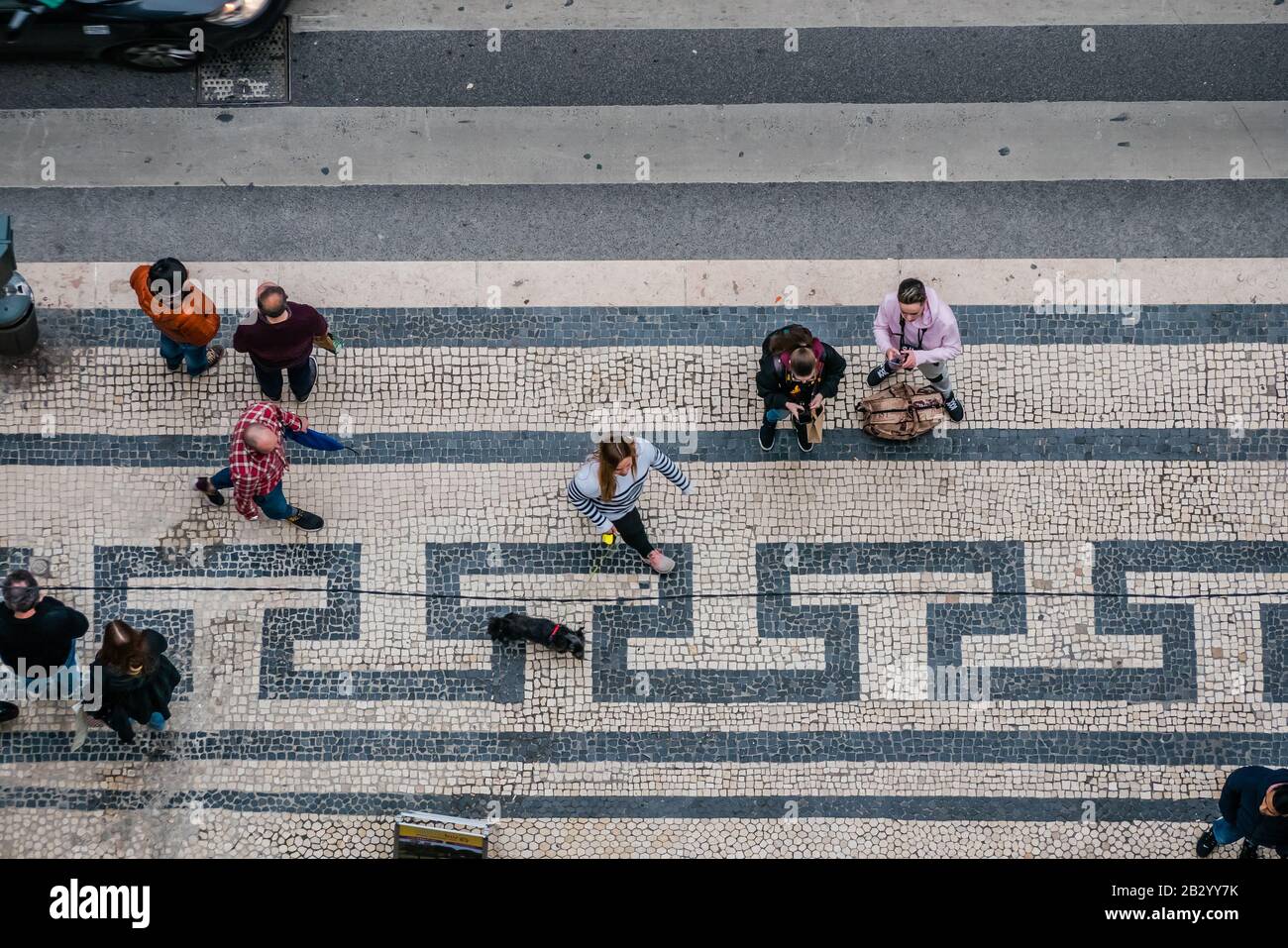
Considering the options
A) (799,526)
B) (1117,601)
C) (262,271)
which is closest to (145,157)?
(262,271)

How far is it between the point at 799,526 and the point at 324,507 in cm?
368

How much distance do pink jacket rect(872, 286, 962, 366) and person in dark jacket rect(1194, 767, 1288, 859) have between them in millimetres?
3388

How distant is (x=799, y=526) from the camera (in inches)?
362

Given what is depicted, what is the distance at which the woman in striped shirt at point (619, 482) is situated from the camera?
7488mm

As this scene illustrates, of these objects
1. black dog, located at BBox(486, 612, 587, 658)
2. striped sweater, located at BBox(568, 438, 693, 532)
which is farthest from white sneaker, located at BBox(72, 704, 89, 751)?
striped sweater, located at BBox(568, 438, 693, 532)

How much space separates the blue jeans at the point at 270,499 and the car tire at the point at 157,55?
12.2 feet

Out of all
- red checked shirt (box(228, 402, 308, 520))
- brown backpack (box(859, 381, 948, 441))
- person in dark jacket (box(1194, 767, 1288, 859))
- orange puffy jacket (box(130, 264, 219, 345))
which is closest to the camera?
person in dark jacket (box(1194, 767, 1288, 859))

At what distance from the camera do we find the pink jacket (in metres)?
8.30

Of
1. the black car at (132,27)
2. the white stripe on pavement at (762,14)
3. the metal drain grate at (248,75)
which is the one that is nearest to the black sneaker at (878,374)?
the white stripe on pavement at (762,14)

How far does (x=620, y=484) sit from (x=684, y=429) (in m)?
1.64

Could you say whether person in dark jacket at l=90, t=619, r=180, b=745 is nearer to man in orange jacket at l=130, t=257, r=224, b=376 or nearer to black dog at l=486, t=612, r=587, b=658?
man in orange jacket at l=130, t=257, r=224, b=376

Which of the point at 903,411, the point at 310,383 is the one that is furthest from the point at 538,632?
the point at 903,411

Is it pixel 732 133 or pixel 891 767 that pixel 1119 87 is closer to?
pixel 732 133

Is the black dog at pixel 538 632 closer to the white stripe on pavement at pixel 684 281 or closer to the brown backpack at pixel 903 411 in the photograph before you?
the white stripe on pavement at pixel 684 281
